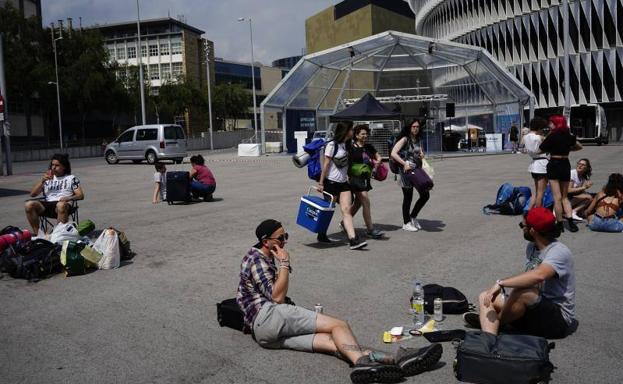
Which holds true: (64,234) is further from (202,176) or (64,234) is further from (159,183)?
(159,183)

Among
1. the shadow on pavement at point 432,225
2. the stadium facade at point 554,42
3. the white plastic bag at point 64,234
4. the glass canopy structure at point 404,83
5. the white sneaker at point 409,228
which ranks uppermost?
the stadium facade at point 554,42

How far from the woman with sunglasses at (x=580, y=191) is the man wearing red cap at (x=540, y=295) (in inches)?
231

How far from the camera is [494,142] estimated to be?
3550 cm

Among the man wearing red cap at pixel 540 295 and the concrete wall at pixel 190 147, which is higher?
the concrete wall at pixel 190 147

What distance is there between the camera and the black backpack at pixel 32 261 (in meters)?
6.84

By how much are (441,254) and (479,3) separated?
6287 cm

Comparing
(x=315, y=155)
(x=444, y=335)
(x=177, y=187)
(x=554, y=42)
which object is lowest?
(x=444, y=335)

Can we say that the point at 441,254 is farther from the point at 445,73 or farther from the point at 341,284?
the point at 445,73

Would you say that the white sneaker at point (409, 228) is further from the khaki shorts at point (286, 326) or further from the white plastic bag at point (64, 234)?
the khaki shorts at point (286, 326)

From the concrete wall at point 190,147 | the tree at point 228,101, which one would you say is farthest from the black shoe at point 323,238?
the tree at point 228,101

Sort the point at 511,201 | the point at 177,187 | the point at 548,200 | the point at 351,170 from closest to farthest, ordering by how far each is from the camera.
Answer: the point at 351,170 < the point at 548,200 < the point at 511,201 < the point at 177,187

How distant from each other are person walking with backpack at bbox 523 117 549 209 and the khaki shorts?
628 cm

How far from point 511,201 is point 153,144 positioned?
889 inches

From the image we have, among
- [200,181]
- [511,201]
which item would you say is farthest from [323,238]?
[200,181]
